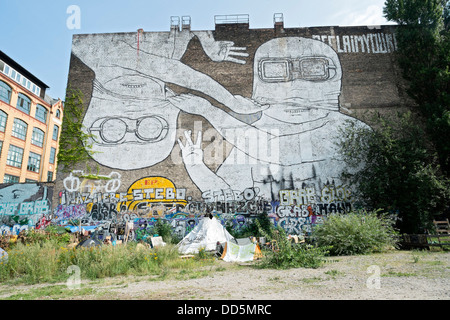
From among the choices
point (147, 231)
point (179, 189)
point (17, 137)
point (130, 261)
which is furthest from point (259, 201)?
point (17, 137)

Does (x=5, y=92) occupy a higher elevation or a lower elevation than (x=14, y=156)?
higher

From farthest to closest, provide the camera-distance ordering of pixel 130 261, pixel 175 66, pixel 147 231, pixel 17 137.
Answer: pixel 17 137
pixel 175 66
pixel 147 231
pixel 130 261

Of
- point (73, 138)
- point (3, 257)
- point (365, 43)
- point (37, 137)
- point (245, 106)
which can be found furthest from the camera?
point (37, 137)

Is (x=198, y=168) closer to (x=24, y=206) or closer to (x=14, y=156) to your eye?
(x=24, y=206)

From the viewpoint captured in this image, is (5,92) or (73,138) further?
(5,92)

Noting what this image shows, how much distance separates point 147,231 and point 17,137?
23.4m

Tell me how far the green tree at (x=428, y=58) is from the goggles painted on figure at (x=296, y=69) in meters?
4.32

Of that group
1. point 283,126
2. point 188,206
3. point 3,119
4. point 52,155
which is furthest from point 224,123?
point 52,155

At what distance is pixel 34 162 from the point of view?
32219 millimetres

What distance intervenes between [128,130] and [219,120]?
18.7 feet

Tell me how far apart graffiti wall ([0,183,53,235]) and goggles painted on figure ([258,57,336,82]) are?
49.5 feet

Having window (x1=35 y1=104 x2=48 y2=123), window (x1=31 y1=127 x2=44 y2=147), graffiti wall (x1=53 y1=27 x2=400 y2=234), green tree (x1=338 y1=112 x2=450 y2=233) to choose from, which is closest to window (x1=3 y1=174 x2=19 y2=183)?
window (x1=31 y1=127 x2=44 y2=147)

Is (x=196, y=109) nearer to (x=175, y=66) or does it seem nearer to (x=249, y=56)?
(x=175, y=66)

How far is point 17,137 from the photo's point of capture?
97.5ft
